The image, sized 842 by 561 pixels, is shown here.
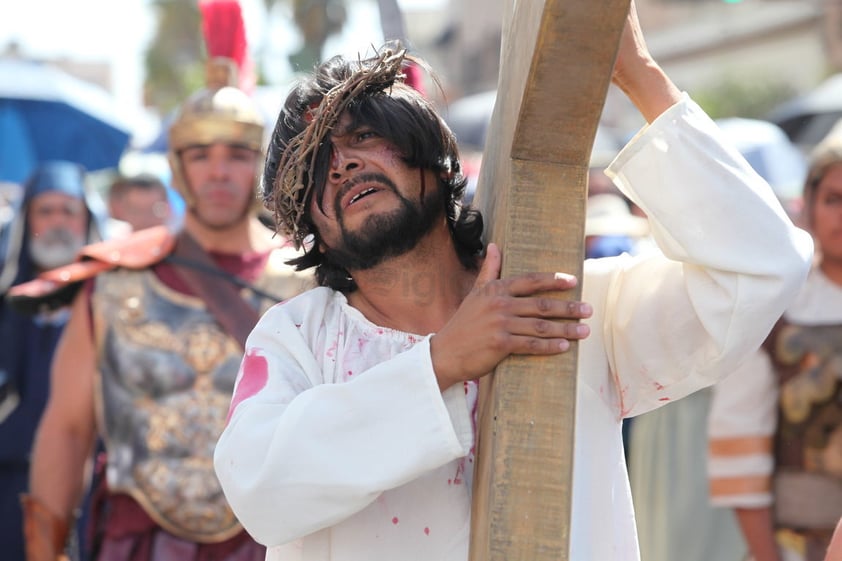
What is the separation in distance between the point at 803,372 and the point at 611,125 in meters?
19.6

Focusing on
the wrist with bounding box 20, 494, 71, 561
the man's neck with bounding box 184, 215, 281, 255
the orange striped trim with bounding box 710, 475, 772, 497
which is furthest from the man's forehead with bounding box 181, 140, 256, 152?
the orange striped trim with bounding box 710, 475, 772, 497

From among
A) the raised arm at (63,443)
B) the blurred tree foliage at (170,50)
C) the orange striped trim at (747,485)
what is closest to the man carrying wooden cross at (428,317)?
the raised arm at (63,443)

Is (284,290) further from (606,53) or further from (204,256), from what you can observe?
(606,53)

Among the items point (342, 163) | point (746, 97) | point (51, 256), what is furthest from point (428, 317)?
point (746, 97)

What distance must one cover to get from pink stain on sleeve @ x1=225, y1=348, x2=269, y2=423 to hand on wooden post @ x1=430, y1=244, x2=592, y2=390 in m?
0.33

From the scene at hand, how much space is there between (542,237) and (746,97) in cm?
2624

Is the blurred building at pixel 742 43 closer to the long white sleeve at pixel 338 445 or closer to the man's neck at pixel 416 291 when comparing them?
the man's neck at pixel 416 291

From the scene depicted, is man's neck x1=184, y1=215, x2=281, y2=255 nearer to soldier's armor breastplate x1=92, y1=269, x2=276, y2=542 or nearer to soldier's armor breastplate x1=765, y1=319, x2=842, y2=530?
soldier's armor breastplate x1=92, y1=269, x2=276, y2=542

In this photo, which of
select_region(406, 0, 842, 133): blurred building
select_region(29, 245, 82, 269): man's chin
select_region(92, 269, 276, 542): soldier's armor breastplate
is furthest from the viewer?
select_region(406, 0, 842, 133): blurred building

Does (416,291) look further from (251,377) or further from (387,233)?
(251,377)

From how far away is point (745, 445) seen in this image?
163 inches

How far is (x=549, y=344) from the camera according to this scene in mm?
1907

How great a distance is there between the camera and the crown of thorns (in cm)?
223

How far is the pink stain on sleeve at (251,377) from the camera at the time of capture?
2146mm
